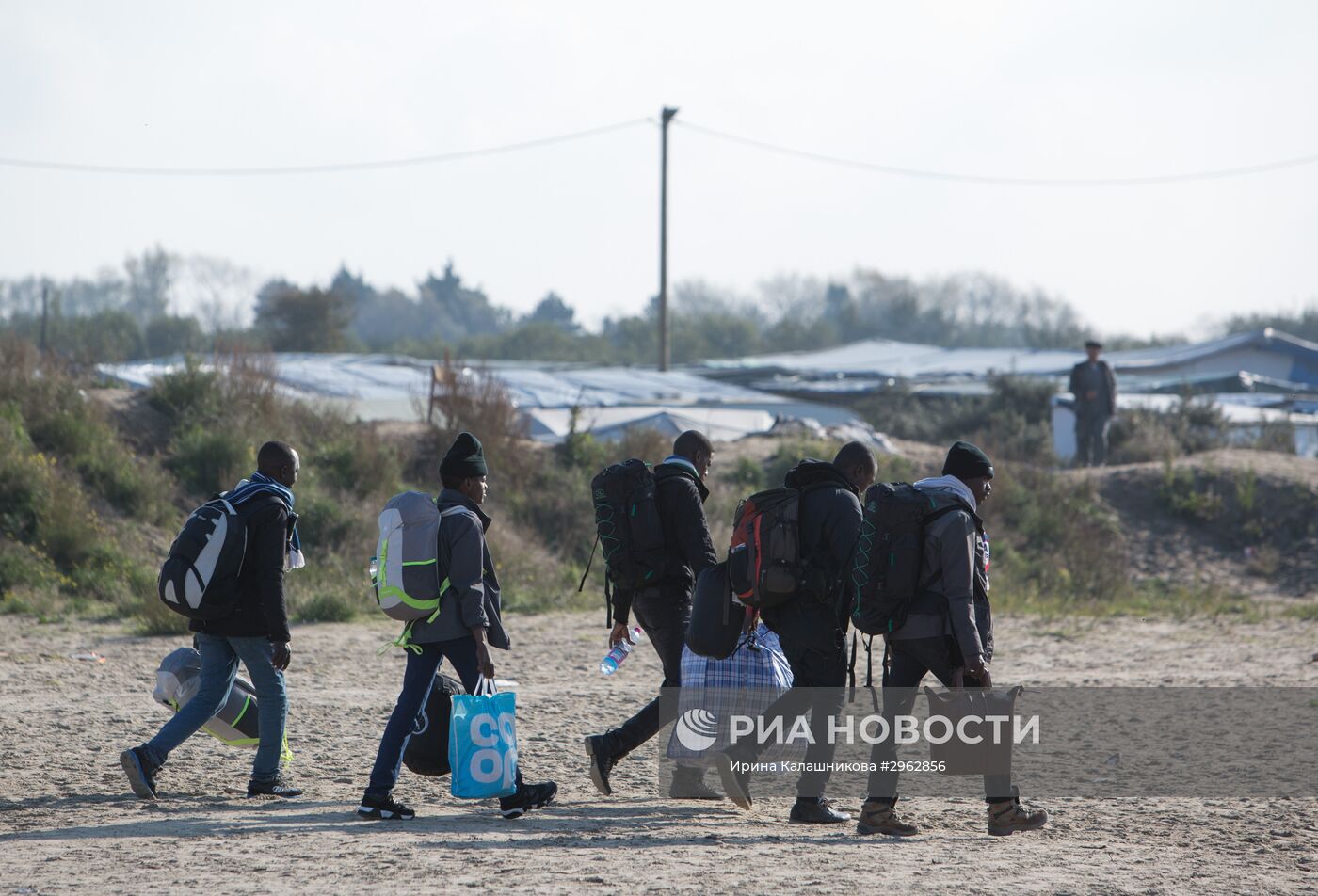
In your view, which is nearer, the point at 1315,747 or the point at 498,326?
the point at 1315,747

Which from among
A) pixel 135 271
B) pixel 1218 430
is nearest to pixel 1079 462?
pixel 1218 430

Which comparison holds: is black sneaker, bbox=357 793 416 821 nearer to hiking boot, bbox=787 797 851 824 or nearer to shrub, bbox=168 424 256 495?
hiking boot, bbox=787 797 851 824

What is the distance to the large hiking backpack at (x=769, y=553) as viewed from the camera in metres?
6.19

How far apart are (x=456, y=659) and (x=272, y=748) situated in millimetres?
1207

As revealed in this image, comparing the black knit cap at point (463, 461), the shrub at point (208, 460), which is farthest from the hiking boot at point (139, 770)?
the shrub at point (208, 460)

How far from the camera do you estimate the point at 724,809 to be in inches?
269

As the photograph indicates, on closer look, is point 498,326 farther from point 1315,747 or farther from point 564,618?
point 1315,747

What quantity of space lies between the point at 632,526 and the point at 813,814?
156cm

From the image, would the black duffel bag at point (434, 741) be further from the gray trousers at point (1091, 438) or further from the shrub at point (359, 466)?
the gray trousers at point (1091, 438)

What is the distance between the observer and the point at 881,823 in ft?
20.3

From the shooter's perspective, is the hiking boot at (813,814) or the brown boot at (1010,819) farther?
the hiking boot at (813,814)

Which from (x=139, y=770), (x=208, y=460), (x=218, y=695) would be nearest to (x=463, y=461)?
(x=218, y=695)

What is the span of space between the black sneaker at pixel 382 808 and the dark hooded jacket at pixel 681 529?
143 cm

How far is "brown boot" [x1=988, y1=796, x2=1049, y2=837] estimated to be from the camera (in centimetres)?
613
